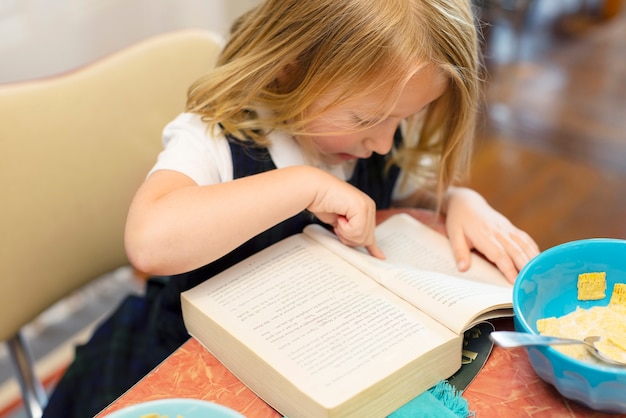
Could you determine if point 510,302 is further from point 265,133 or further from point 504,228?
point 265,133

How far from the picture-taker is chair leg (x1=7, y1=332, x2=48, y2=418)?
38.6 inches

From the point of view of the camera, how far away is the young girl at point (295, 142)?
2.29 feet

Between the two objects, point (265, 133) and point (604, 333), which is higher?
point (265, 133)

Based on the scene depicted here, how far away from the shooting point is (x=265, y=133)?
0.83 meters

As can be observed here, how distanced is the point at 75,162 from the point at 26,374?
351 millimetres

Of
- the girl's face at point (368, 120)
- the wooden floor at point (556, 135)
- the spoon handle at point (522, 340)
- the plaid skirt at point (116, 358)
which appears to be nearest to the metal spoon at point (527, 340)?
the spoon handle at point (522, 340)

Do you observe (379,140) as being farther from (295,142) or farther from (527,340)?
(527,340)

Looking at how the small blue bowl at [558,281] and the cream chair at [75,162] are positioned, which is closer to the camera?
the small blue bowl at [558,281]

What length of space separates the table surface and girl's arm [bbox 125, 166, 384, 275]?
108 millimetres

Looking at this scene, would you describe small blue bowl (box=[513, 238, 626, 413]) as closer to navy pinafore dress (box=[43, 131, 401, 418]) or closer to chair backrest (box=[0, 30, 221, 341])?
navy pinafore dress (box=[43, 131, 401, 418])

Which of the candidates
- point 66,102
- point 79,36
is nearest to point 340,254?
point 66,102

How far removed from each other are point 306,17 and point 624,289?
43 cm

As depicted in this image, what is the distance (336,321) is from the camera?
60 cm

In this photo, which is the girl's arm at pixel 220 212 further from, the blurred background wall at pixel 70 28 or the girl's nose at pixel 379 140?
the blurred background wall at pixel 70 28
